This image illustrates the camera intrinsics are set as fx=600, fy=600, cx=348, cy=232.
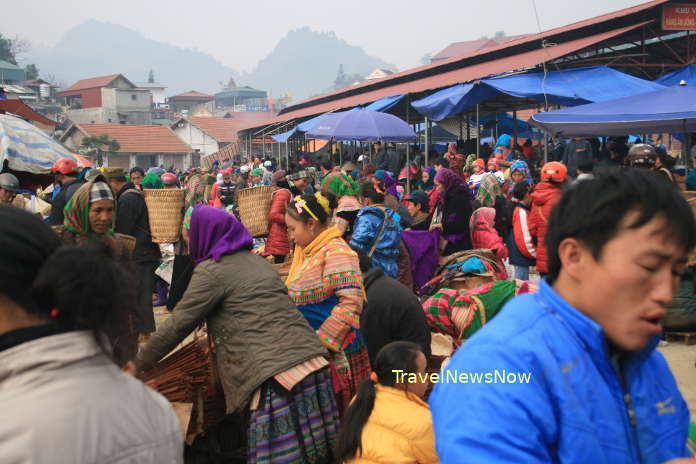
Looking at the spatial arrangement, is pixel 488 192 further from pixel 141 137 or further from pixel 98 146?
pixel 141 137

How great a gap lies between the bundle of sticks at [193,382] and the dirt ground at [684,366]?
3.31 m

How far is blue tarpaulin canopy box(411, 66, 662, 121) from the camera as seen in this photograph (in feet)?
27.1

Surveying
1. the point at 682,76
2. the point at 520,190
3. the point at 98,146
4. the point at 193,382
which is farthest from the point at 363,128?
the point at 98,146

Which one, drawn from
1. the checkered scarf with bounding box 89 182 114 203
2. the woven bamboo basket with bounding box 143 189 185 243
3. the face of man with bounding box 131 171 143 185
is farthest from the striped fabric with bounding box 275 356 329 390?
the face of man with bounding box 131 171 143 185

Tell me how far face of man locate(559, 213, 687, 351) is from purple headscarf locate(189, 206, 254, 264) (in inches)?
84.3

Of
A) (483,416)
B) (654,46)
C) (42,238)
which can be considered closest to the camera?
(483,416)

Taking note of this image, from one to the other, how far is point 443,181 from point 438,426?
5547 millimetres

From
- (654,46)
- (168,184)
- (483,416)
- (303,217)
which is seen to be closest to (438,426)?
(483,416)

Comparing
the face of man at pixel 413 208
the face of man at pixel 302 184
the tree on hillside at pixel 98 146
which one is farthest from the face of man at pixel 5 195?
the tree on hillside at pixel 98 146

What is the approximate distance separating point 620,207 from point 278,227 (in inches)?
244

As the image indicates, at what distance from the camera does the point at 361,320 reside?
12.6ft

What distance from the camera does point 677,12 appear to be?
9.91 meters

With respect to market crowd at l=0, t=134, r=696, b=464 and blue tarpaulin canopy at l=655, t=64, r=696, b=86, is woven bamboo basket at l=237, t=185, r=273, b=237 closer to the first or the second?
market crowd at l=0, t=134, r=696, b=464

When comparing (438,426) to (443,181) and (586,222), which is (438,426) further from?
(443,181)
